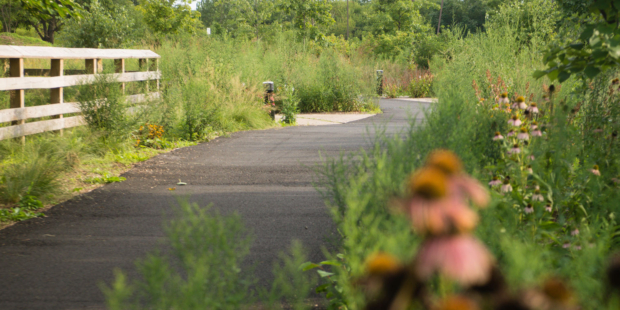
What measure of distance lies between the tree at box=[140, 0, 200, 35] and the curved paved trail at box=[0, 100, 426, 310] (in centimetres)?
1772

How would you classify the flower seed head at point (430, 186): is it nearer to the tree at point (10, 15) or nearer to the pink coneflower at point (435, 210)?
the pink coneflower at point (435, 210)

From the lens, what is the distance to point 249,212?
5672 millimetres

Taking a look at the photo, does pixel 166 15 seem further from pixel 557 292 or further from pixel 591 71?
pixel 557 292

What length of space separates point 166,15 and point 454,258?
26720 millimetres

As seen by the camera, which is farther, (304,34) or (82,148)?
(304,34)

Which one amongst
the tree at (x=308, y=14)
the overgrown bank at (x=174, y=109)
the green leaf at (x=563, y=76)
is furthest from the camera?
the tree at (x=308, y=14)

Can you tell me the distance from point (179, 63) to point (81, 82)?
535 centimetres

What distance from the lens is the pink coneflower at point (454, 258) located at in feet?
2.45

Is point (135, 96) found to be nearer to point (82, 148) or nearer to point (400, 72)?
point (82, 148)

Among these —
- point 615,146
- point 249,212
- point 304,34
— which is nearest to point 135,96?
point 249,212

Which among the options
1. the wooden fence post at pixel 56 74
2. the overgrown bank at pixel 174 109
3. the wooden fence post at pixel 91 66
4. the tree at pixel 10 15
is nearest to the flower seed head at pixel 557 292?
the overgrown bank at pixel 174 109

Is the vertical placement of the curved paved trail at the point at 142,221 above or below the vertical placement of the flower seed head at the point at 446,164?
below

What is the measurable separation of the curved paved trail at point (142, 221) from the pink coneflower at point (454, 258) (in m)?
2.50

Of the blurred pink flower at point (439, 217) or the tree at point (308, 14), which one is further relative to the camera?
the tree at point (308, 14)
